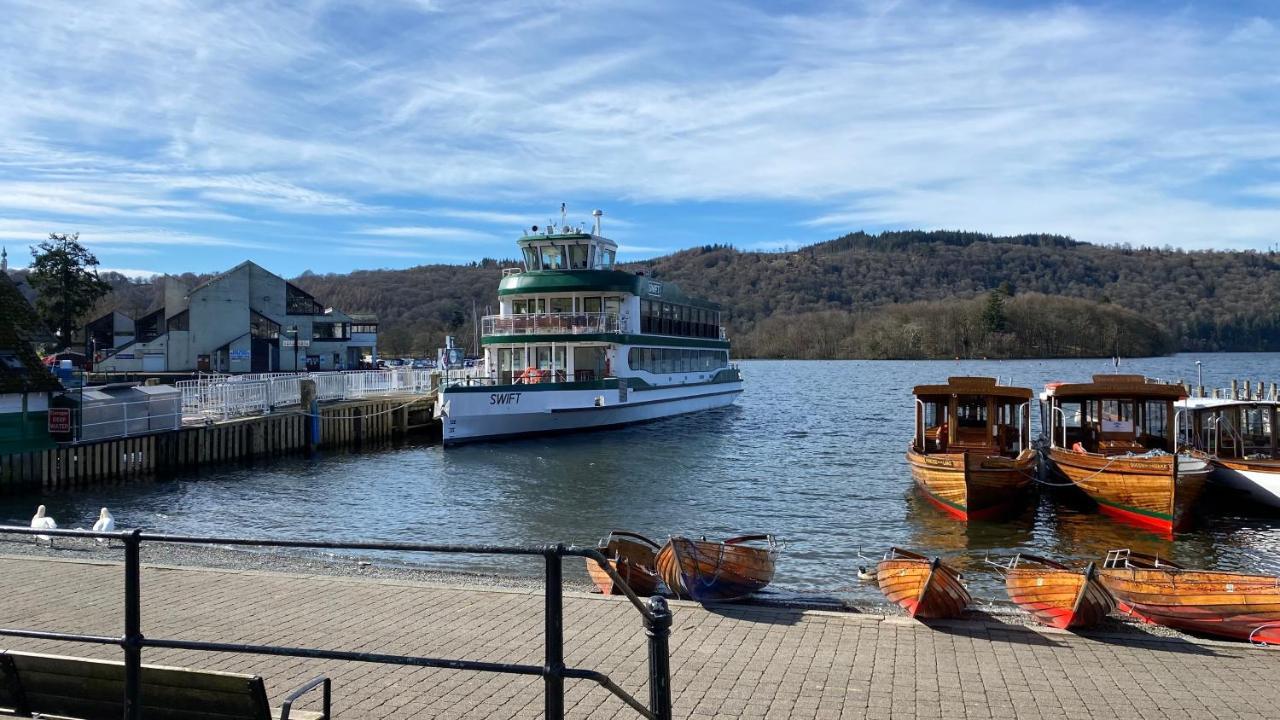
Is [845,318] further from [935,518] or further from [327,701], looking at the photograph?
[327,701]

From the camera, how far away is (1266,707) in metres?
6.72

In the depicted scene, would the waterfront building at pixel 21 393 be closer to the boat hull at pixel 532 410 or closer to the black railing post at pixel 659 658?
the boat hull at pixel 532 410

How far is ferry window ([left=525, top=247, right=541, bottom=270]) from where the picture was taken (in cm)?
4094

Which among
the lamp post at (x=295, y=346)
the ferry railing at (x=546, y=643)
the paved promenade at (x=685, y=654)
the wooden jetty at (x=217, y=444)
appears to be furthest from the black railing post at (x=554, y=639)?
the lamp post at (x=295, y=346)

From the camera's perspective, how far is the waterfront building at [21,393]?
2384 centimetres

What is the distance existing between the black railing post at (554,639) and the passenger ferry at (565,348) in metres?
Result: 31.2

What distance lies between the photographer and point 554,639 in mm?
3975

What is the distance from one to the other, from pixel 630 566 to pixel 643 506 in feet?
37.6

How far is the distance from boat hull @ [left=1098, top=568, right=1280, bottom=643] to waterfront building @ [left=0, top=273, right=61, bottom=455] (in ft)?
83.6

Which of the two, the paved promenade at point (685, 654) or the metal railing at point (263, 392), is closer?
the paved promenade at point (685, 654)

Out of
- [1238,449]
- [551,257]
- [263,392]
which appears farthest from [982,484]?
[263,392]

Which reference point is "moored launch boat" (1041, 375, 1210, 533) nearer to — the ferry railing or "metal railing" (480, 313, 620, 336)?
the ferry railing

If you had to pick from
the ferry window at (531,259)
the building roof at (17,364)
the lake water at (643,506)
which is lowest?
the lake water at (643,506)

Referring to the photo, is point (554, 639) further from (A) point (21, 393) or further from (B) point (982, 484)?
(A) point (21, 393)
